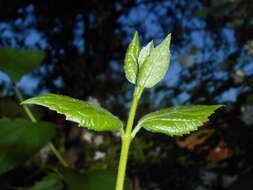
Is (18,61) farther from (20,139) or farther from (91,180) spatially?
(91,180)

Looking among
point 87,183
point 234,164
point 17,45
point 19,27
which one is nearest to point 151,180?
point 234,164

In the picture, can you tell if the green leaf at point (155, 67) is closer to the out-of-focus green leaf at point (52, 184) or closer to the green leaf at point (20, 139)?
the green leaf at point (20, 139)

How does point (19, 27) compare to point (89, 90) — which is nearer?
point (89, 90)

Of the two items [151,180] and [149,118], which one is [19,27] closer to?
[151,180]

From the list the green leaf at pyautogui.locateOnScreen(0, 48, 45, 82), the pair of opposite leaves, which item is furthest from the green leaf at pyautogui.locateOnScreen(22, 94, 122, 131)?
the green leaf at pyautogui.locateOnScreen(0, 48, 45, 82)

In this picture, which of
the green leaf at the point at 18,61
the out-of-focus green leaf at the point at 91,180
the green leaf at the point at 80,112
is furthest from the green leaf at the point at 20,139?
the green leaf at the point at 80,112

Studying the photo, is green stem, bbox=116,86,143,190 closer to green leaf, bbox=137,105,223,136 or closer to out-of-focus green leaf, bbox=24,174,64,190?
green leaf, bbox=137,105,223,136
